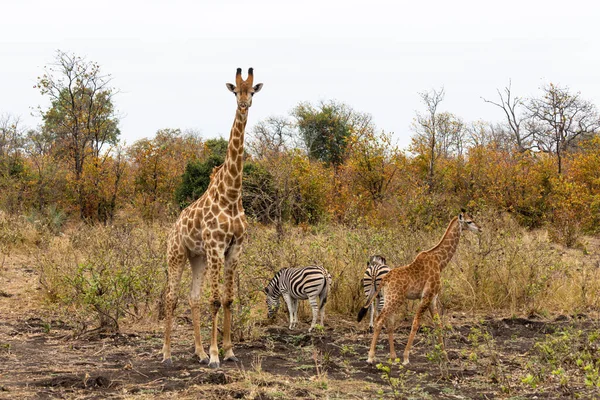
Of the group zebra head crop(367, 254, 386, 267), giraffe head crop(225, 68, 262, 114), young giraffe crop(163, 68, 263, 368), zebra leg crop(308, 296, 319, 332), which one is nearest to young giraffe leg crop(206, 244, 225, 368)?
young giraffe crop(163, 68, 263, 368)

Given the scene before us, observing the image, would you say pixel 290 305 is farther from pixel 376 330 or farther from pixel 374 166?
pixel 374 166

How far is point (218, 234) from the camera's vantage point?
23.0 feet

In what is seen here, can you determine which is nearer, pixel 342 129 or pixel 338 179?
pixel 338 179

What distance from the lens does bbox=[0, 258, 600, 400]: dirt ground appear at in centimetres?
580

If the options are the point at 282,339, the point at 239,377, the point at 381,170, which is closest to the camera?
the point at 239,377

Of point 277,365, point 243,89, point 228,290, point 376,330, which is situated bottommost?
point 277,365

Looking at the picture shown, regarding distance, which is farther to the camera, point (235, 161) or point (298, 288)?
point (298, 288)

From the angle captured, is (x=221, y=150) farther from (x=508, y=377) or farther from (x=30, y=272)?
(x=508, y=377)

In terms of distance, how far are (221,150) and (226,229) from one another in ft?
82.1

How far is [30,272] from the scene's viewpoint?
42.2ft

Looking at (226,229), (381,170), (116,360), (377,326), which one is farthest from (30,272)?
(381,170)

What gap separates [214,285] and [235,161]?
1.40 meters

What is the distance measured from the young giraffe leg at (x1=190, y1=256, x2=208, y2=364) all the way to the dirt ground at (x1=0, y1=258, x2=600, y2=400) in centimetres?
15

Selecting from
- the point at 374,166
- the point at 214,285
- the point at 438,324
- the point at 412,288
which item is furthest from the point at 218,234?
the point at 374,166
